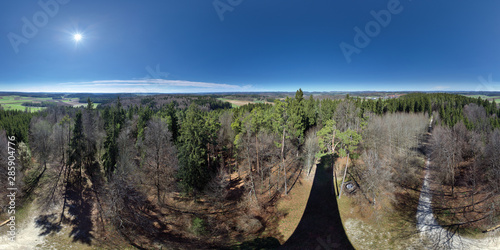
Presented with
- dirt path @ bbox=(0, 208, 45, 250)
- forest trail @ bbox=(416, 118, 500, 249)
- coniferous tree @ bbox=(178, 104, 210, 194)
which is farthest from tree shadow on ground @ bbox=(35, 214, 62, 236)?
forest trail @ bbox=(416, 118, 500, 249)

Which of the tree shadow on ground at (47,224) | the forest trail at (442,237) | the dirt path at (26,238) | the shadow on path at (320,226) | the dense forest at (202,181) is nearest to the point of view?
the dirt path at (26,238)

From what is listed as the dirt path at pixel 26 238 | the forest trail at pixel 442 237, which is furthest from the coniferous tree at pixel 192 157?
the forest trail at pixel 442 237

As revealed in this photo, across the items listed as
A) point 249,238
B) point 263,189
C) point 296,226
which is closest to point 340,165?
point 263,189

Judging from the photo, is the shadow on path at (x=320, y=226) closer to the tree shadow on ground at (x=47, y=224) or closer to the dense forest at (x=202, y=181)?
the dense forest at (x=202, y=181)

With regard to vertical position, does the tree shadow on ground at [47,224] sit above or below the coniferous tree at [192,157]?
below

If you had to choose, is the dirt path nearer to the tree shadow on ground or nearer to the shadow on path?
the tree shadow on ground

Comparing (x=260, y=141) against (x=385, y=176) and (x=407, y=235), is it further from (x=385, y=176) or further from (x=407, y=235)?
(x=407, y=235)

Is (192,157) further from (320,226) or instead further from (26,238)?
(26,238)

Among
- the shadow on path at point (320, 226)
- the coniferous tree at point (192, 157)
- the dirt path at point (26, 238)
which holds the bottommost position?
the dirt path at point (26, 238)

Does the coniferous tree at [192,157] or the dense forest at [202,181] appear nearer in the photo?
the dense forest at [202,181]
